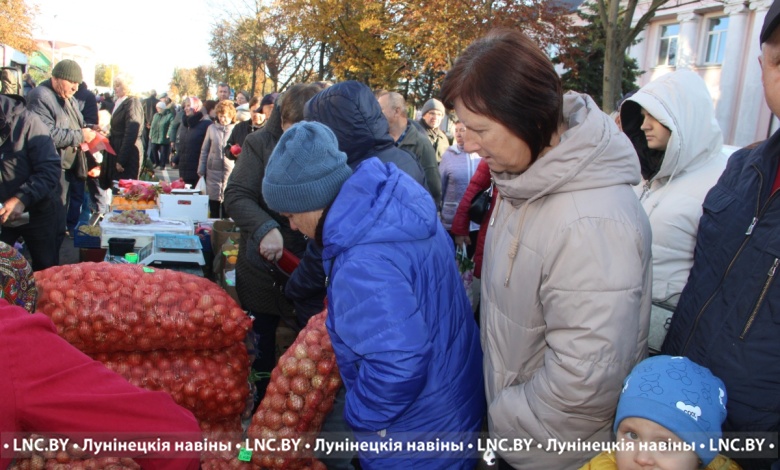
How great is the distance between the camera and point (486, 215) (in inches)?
165

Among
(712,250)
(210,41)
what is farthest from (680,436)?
(210,41)

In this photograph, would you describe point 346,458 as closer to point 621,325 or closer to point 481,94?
point 621,325

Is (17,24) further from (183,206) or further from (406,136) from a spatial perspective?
(406,136)

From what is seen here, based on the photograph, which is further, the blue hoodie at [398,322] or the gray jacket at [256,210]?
the gray jacket at [256,210]

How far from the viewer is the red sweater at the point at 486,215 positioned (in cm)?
409

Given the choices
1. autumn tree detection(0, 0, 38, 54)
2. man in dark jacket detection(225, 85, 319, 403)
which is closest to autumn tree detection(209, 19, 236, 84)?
autumn tree detection(0, 0, 38, 54)

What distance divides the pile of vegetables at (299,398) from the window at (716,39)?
22.6m

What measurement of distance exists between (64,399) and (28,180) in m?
3.70

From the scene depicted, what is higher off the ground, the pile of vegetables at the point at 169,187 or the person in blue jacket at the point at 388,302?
the person in blue jacket at the point at 388,302

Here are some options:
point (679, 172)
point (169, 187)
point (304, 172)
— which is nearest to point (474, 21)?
point (169, 187)

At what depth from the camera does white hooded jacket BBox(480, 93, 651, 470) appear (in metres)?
1.49

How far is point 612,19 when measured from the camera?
9008mm

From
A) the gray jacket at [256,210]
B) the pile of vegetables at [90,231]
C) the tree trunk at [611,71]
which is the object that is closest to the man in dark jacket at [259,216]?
the gray jacket at [256,210]

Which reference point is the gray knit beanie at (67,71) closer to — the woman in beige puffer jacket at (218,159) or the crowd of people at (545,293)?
the woman in beige puffer jacket at (218,159)
